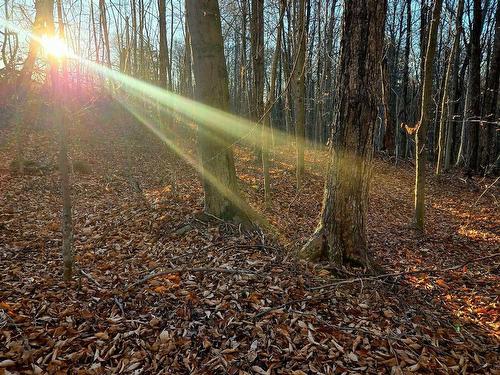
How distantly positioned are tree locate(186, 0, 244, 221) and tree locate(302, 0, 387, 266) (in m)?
1.66

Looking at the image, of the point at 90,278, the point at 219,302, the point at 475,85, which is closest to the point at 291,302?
the point at 219,302

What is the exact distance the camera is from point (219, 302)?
3445 mm

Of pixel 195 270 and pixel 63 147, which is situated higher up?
pixel 63 147

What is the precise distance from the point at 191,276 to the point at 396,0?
22.0 m

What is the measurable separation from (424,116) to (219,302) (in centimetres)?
601

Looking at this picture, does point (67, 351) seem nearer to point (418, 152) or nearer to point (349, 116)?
point (349, 116)

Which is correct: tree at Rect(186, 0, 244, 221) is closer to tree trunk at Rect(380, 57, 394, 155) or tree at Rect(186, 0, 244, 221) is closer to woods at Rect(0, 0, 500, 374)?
woods at Rect(0, 0, 500, 374)

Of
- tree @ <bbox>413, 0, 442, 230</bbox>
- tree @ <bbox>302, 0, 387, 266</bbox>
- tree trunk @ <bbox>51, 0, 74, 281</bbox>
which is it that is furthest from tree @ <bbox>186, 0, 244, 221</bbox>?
tree @ <bbox>413, 0, 442, 230</bbox>

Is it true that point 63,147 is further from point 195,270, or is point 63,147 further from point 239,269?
point 239,269

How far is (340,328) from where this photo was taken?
3.12 metres

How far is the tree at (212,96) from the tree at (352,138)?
1658 mm

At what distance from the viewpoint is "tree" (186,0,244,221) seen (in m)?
5.00

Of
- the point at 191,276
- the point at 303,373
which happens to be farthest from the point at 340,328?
the point at 191,276

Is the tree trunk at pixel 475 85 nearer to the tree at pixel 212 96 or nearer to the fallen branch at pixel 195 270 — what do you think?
the tree at pixel 212 96
